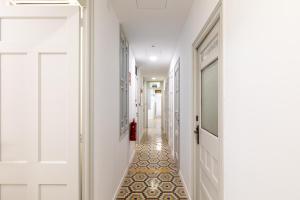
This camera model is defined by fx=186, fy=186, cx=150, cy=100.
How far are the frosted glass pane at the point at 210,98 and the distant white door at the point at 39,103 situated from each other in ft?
3.77

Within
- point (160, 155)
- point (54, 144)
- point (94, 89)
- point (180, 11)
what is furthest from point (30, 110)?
point (160, 155)

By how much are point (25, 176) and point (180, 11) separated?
7.96 ft

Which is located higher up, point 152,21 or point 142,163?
point 152,21

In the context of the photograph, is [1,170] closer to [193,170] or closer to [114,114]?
[114,114]

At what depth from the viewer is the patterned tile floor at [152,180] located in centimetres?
265

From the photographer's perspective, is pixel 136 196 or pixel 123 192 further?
pixel 123 192

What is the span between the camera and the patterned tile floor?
2.65 m

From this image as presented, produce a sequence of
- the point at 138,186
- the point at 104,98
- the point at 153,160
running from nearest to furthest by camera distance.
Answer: the point at 104,98 < the point at 138,186 < the point at 153,160

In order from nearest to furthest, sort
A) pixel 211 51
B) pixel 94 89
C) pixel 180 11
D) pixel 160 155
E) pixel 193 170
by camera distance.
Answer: pixel 94 89 < pixel 211 51 < pixel 193 170 < pixel 180 11 < pixel 160 155

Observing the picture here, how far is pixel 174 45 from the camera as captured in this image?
388 cm

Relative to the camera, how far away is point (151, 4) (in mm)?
2279

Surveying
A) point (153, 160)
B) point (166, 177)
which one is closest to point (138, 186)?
point (166, 177)
